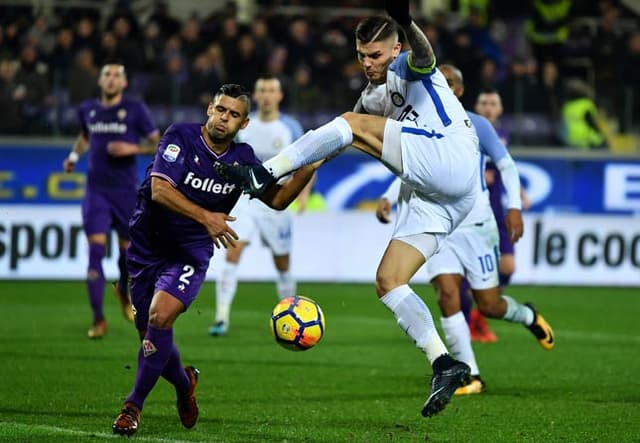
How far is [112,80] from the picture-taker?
1284 cm

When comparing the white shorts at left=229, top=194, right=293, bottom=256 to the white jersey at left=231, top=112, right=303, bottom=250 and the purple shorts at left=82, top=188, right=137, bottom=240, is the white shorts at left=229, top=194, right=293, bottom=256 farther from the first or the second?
the purple shorts at left=82, top=188, right=137, bottom=240

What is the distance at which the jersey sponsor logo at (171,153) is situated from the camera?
24.4 ft

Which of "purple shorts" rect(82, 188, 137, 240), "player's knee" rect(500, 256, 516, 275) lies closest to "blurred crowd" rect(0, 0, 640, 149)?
"purple shorts" rect(82, 188, 137, 240)

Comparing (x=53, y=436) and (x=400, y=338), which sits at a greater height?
(x=53, y=436)

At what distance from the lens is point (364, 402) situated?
8922mm

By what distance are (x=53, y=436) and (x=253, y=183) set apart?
1.76 meters

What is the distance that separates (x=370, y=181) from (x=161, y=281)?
42.0 feet

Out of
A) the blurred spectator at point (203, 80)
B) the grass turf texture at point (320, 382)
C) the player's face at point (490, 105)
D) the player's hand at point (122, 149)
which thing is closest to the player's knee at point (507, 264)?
the grass turf texture at point (320, 382)

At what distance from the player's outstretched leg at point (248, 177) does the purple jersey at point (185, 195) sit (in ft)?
1.91

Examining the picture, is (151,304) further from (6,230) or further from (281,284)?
(6,230)

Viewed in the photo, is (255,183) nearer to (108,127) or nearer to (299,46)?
(108,127)

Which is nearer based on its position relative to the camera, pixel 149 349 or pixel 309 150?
pixel 309 150

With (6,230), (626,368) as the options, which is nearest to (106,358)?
(626,368)

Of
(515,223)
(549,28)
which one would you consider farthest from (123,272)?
(549,28)
